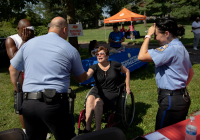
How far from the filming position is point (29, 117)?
5.95 feet

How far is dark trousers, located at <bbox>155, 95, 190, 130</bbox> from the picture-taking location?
1.98 metres

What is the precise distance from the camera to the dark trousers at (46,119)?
1.78m

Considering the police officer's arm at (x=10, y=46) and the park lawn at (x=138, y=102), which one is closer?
the police officer's arm at (x=10, y=46)

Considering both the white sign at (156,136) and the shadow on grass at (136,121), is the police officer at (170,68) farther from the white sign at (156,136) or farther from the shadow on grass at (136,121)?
the shadow on grass at (136,121)

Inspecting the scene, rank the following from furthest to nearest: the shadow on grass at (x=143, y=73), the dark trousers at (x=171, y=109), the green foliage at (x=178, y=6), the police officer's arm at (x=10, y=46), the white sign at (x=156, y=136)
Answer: the green foliage at (x=178, y=6), the shadow on grass at (x=143, y=73), the police officer's arm at (x=10, y=46), the dark trousers at (x=171, y=109), the white sign at (x=156, y=136)

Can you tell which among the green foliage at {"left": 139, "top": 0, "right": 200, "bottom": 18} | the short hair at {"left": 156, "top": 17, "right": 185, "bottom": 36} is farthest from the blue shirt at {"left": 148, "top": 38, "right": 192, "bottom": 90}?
the green foliage at {"left": 139, "top": 0, "right": 200, "bottom": 18}

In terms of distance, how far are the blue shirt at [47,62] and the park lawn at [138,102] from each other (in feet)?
5.73

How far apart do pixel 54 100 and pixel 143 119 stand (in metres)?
2.46

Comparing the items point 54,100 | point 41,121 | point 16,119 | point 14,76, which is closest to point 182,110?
point 54,100

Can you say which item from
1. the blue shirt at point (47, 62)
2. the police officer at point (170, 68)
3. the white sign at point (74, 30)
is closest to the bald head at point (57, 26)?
the blue shirt at point (47, 62)

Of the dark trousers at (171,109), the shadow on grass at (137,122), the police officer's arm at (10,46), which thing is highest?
the police officer's arm at (10,46)

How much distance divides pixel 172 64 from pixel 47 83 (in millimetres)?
1320

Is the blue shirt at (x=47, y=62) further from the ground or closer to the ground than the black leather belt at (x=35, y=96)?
further from the ground

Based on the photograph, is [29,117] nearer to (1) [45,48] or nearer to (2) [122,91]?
(1) [45,48]
